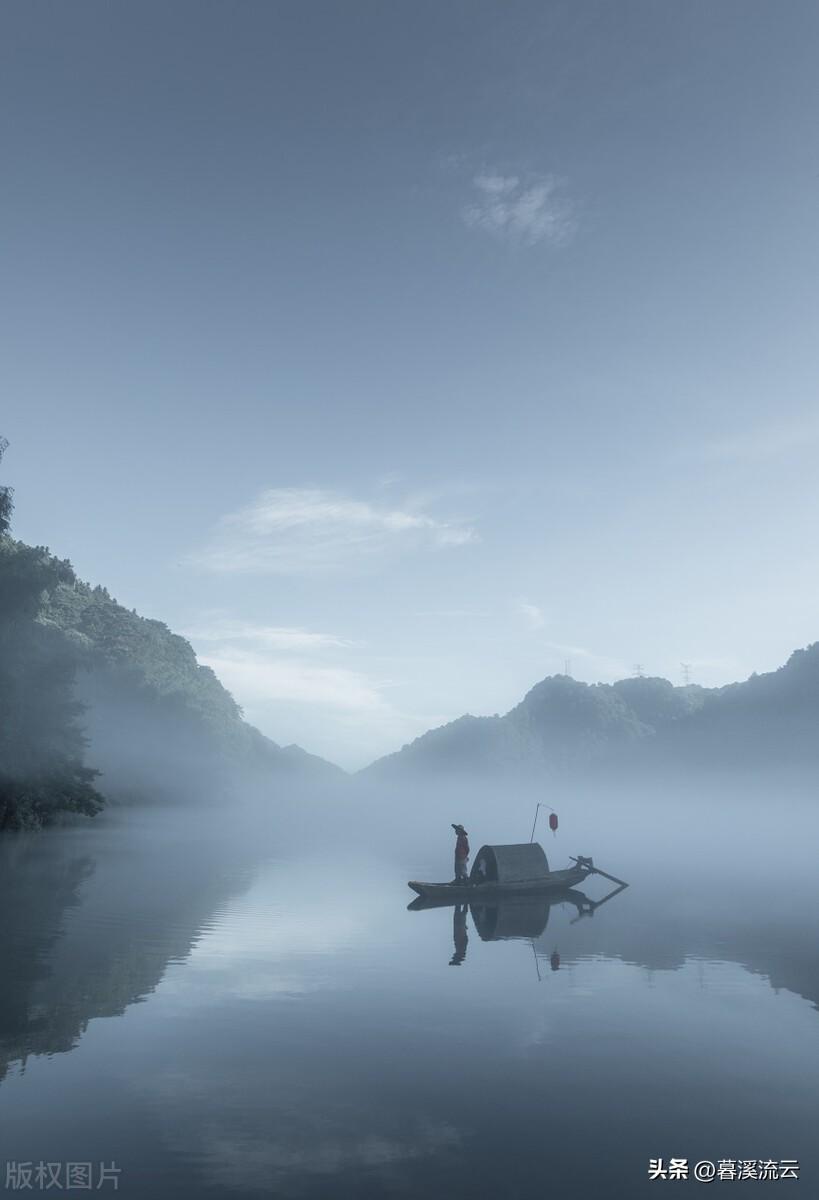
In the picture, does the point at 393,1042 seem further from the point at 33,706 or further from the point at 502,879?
the point at 33,706

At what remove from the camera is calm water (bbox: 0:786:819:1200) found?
10.6 meters

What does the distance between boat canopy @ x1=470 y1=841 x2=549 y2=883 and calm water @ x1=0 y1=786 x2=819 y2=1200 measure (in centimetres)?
185

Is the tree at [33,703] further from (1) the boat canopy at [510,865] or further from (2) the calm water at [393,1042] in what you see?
(1) the boat canopy at [510,865]

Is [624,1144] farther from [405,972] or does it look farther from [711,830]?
[711,830]

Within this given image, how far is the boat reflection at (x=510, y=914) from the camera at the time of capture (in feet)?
87.6

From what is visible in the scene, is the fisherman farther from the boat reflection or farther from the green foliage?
the green foliage

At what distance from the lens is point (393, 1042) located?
15.3 meters

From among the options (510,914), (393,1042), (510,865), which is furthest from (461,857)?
(393,1042)

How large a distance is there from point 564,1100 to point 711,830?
96.5 metres

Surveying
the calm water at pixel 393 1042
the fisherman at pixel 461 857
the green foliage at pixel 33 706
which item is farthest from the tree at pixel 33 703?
the fisherman at pixel 461 857

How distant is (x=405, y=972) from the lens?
2131 centimetres

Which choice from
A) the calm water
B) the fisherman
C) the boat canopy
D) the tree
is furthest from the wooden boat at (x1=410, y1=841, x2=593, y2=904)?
the tree

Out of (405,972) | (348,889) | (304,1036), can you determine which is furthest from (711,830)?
(304,1036)

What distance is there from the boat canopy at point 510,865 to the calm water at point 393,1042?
1854 millimetres
